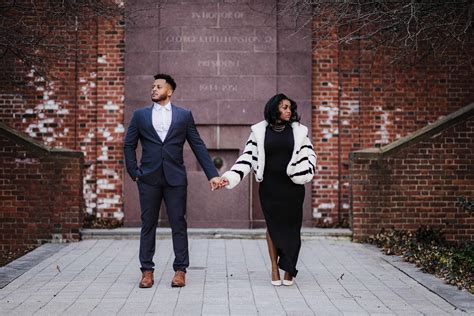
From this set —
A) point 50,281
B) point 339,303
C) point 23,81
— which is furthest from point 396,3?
point 23,81

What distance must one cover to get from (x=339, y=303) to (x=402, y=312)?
0.60 meters

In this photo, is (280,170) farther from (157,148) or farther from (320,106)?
(320,106)

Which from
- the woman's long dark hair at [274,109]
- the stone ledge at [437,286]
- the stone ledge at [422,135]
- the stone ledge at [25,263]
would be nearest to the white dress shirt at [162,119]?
the woman's long dark hair at [274,109]

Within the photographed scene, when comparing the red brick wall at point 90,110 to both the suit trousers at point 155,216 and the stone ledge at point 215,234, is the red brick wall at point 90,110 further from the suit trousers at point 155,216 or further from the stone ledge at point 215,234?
the suit trousers at point 155,216

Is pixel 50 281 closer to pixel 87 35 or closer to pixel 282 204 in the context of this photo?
pixel 282 204

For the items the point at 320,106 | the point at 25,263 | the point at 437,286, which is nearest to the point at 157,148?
the point at 25,263

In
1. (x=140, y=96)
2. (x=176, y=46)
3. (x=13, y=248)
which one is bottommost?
(x=13, y=248)

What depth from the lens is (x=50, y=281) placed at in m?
7.71

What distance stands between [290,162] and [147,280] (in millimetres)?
1788

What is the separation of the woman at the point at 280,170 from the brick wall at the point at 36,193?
4.36 meters

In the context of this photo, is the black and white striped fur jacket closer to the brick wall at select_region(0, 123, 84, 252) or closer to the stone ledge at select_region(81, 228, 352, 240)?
the stone ledge at select_region(81, 228, 352, 240)

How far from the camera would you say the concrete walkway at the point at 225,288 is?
251 inches

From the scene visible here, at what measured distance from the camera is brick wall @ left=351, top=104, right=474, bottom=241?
11.3m

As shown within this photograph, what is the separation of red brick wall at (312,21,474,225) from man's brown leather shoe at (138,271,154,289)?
18.6ft
